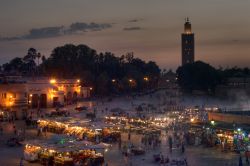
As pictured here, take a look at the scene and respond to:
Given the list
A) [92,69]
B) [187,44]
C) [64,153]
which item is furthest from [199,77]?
[64,153]

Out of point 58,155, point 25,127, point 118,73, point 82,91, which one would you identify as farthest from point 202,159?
point 118,73

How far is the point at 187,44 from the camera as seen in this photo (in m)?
105

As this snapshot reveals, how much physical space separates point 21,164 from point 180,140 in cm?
1033

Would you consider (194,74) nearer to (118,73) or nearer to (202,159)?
(118,73)

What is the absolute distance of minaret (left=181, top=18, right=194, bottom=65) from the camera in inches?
4084

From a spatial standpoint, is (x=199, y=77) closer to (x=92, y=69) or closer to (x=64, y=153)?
(x=92, y=69)

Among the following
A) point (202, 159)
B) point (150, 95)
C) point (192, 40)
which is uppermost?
point (192, 40)

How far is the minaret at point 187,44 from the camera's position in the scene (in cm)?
10372

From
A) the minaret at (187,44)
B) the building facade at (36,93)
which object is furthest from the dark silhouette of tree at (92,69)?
the minaret at (187,44)

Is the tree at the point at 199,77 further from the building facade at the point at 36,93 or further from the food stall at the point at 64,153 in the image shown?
the food stall at the point at 64,153

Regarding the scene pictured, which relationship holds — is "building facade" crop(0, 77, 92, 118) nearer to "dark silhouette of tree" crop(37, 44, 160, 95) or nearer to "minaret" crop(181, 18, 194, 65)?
"dark silhouette of tree" crop(37, 44, 160, 95)

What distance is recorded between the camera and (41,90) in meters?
51.3

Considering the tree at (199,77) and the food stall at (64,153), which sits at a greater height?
the tree at (199,77)

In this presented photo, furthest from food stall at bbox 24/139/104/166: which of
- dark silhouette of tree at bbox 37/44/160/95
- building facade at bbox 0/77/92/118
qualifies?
dark silhouette of tree at bbox 37/44/160/95
